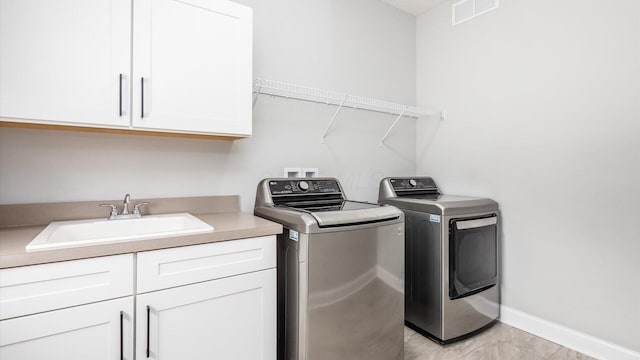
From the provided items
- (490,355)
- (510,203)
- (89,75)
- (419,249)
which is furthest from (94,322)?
(510,203)

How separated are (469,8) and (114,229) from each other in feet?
9.72

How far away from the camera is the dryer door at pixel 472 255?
2092 mm

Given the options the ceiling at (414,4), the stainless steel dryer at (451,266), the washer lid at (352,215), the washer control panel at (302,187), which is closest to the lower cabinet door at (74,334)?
the washer lid at (352,215)

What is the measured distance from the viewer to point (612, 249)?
1914 mm

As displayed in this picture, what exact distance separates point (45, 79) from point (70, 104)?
4.6 inches

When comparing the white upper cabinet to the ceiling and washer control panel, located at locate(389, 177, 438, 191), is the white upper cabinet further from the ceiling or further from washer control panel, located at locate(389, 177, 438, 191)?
the ceiling

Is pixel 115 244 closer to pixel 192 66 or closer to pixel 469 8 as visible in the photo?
pixel 192 66

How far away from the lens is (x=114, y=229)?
1.56m

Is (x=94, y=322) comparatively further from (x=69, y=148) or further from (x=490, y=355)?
(x=490, y=355)

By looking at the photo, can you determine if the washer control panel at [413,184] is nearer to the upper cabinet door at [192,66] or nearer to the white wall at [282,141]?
the white wall at [282,141]

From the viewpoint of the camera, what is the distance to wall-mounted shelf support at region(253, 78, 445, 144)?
208 centimetres

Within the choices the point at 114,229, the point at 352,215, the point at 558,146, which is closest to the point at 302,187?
the point at 352,215

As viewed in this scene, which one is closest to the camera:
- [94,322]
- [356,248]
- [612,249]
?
[94,322]

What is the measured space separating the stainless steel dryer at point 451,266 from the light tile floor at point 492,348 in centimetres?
6
